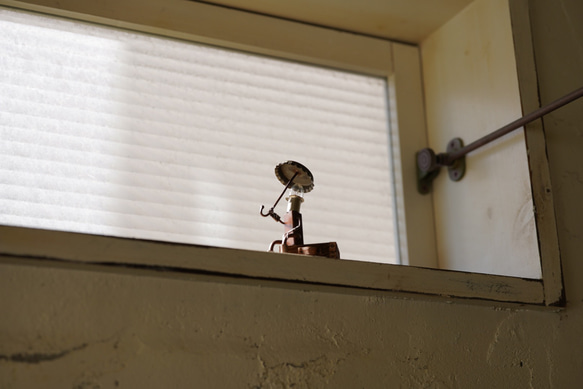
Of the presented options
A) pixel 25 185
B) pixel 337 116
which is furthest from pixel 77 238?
pixel 337 116

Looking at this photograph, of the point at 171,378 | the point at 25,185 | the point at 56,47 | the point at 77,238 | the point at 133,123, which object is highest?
the point at 56,47

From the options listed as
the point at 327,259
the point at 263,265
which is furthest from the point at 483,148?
the point at 263,265

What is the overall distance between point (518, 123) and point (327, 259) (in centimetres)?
57

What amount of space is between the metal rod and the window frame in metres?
0.04

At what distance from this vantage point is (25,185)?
1.63 meters

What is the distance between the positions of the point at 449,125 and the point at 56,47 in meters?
0.96

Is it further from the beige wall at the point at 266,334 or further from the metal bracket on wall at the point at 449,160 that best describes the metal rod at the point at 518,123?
the beige wall at the point at 266,334

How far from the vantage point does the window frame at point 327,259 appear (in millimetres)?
1295

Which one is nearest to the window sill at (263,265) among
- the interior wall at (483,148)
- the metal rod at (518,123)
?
the interior wall at (483,148)

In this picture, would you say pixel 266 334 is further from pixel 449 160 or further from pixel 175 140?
pixel 449 160

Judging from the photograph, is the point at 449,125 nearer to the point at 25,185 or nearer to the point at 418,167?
the point at 418,167

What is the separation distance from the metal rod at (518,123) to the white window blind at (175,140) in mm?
215

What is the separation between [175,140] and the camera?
1786mm

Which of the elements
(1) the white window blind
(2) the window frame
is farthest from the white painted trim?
(1) the white window blind
